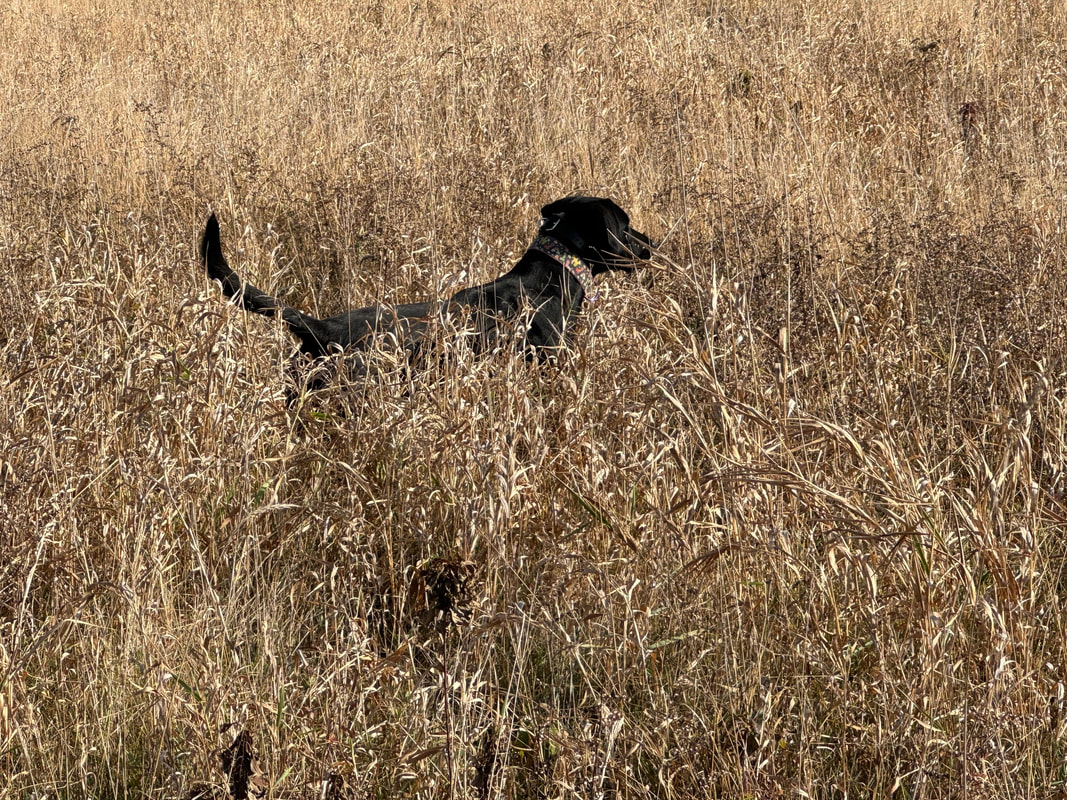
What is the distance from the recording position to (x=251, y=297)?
147 inches

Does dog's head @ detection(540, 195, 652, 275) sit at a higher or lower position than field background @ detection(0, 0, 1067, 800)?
higher

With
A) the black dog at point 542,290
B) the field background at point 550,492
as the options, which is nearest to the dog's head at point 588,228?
the black dog at point 542,290

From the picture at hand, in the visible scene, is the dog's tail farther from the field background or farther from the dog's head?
the dog's head

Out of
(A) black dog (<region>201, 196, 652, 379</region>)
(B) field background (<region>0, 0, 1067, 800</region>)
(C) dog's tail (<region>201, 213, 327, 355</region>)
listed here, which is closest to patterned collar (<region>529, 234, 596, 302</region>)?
(A) black dog (<region>201, 196, 652, 379</region>)

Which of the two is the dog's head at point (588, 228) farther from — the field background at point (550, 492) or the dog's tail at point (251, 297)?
the dog's tail at point (251, 297)

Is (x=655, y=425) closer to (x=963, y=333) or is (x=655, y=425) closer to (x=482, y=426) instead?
(x=482, y=426)

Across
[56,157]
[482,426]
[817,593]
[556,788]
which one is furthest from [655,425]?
[56,157]

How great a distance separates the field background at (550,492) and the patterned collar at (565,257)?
0.12 m

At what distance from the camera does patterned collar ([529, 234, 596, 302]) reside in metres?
4.07

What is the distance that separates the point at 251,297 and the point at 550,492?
139 cm

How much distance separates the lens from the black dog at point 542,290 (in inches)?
148

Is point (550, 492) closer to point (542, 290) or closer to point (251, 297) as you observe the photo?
point (542, 290)

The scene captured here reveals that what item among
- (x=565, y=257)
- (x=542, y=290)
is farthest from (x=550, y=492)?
(x=565, y=257)

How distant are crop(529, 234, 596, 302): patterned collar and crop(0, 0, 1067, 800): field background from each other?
0.12 meters
